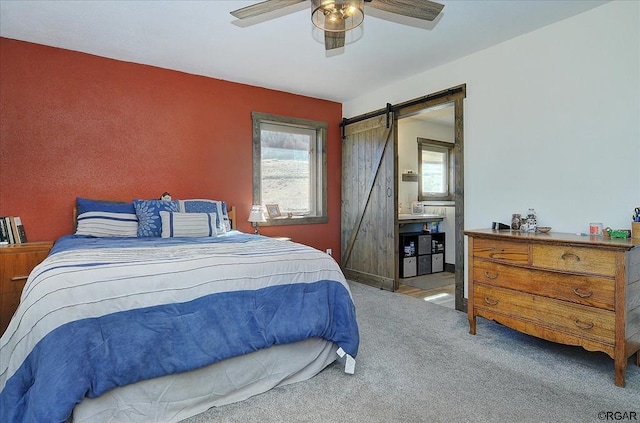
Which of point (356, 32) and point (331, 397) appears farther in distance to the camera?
point (356, 32)

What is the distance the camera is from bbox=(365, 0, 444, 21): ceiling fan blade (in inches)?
79.1

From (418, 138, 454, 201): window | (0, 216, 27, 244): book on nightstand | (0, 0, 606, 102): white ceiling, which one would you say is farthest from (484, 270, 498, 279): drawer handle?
(0, 216, 27, 244): book on nightstand

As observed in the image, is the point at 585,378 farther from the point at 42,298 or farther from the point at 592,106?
the point at 42,298

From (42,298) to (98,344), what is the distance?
1.01 feet

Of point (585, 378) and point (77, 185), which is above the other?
point (77, 185)

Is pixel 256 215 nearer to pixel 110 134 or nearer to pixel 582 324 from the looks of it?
pixel 110 134

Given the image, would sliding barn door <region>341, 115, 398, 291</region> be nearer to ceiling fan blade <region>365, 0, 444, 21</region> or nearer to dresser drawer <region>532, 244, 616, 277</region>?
dresser drawer <region>532, 244, 616, 277</region>

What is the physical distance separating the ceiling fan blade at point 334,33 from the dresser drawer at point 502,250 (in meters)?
1.87

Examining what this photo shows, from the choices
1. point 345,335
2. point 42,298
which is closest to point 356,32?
Answer: point 345,335

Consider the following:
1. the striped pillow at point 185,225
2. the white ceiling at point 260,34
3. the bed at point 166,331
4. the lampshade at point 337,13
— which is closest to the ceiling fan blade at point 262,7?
the lampshade at point 337,13

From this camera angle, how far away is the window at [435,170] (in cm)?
571

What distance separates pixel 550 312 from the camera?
2305mm

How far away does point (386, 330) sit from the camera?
2928 millimetres

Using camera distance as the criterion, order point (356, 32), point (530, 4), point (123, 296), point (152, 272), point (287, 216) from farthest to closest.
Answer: point (287, 216), point (356, 32), point (530, 4), point (152, 272), point (123, 296)
